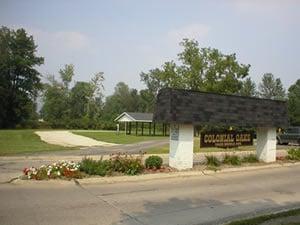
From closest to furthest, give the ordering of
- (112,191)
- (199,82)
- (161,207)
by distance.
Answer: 1. (161,207)
2. (112,191)
3. (199,82)

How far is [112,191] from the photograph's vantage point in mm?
11891

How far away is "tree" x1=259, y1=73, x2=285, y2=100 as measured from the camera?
113 m

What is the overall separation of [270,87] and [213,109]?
338 ft

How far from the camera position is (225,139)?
1816 centimetres

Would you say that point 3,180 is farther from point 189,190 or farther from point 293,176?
point 293,176

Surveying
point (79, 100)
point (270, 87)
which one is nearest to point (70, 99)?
point (79, 100)

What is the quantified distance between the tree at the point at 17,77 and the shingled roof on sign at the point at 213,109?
200 feet

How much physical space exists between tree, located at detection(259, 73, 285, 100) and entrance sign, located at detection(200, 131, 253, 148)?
97.9 metres

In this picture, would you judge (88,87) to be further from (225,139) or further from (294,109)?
(225,139)

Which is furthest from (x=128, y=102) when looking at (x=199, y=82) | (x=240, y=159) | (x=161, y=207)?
(x=161, y=207)

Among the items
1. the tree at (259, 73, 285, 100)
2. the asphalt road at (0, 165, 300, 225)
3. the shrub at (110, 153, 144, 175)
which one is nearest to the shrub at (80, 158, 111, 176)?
the shrub at (110, 153, 144, 175)

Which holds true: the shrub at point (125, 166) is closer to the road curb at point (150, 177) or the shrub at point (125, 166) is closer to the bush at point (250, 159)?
the road curb at point (150, 177)

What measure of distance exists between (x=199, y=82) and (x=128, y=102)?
82.7 m

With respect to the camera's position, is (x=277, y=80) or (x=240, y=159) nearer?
(x=240, y=159)
